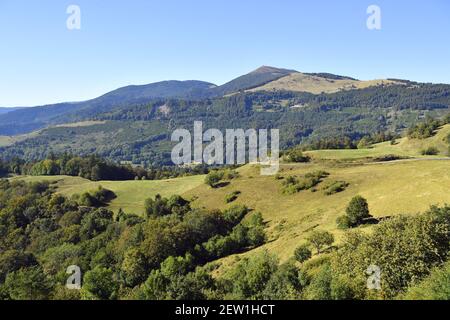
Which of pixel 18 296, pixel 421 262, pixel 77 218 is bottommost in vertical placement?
pixel 77 218

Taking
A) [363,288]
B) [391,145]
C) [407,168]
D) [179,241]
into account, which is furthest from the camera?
[391,145]

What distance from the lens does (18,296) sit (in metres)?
30.9

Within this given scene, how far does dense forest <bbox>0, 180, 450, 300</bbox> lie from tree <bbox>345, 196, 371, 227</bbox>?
0.42 meters

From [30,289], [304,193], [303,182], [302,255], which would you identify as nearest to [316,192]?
[304,193]

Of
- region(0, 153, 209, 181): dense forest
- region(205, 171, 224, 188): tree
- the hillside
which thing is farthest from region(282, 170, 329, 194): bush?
region(0, 153, 209, 181): dense forest

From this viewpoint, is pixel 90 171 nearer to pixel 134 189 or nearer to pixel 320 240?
pixel 134 189

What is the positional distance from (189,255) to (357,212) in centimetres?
2548

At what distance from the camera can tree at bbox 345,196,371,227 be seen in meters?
52.0

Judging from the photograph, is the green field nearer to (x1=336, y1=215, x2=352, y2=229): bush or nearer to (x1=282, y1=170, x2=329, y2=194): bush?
(x1=336, y1=215, x2=352, y2=229): bush

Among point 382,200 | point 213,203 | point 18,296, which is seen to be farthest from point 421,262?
point 213,203

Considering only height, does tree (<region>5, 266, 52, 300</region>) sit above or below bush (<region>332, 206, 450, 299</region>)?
below

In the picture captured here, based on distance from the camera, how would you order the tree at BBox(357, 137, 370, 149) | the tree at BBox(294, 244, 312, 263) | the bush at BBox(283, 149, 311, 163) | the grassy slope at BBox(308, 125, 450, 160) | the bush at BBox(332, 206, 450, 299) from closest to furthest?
the bush at BBox(332, 206, 450, 299) → the tree at BBox(294, 244, 312, 263) → the bush at BBox(283, 149, 311, 163) → the grassy slope at BBox(308, 125, 450, 160) → the tree at BBox(357, 137, 370, 149)

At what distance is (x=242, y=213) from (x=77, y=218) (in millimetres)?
42907
